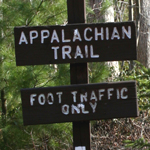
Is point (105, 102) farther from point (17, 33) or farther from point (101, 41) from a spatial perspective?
point (17, 33)

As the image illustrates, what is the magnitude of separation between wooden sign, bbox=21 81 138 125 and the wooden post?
152mm

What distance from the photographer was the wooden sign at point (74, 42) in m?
2.66

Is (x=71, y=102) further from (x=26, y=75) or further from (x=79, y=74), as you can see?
(x=26, y=75)

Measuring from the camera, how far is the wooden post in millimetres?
2793

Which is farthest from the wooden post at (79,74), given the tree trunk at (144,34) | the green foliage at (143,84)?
the tree trunk at (144,34)

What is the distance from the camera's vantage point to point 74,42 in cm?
266

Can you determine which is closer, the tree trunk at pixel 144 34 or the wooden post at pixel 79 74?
the wooden post at pixel 79 74

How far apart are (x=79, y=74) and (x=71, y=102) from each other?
29 centimetres

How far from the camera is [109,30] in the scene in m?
2.68

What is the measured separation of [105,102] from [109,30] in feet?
1.98

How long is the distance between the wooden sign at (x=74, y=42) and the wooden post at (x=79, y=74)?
144 millimetres

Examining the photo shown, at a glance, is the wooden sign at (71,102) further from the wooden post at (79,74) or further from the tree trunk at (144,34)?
the tree trunk at (144,34)

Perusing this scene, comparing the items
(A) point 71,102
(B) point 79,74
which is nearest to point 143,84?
(B) point 79,74

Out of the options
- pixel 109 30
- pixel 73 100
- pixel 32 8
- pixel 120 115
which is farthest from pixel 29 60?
pixel 32 8
